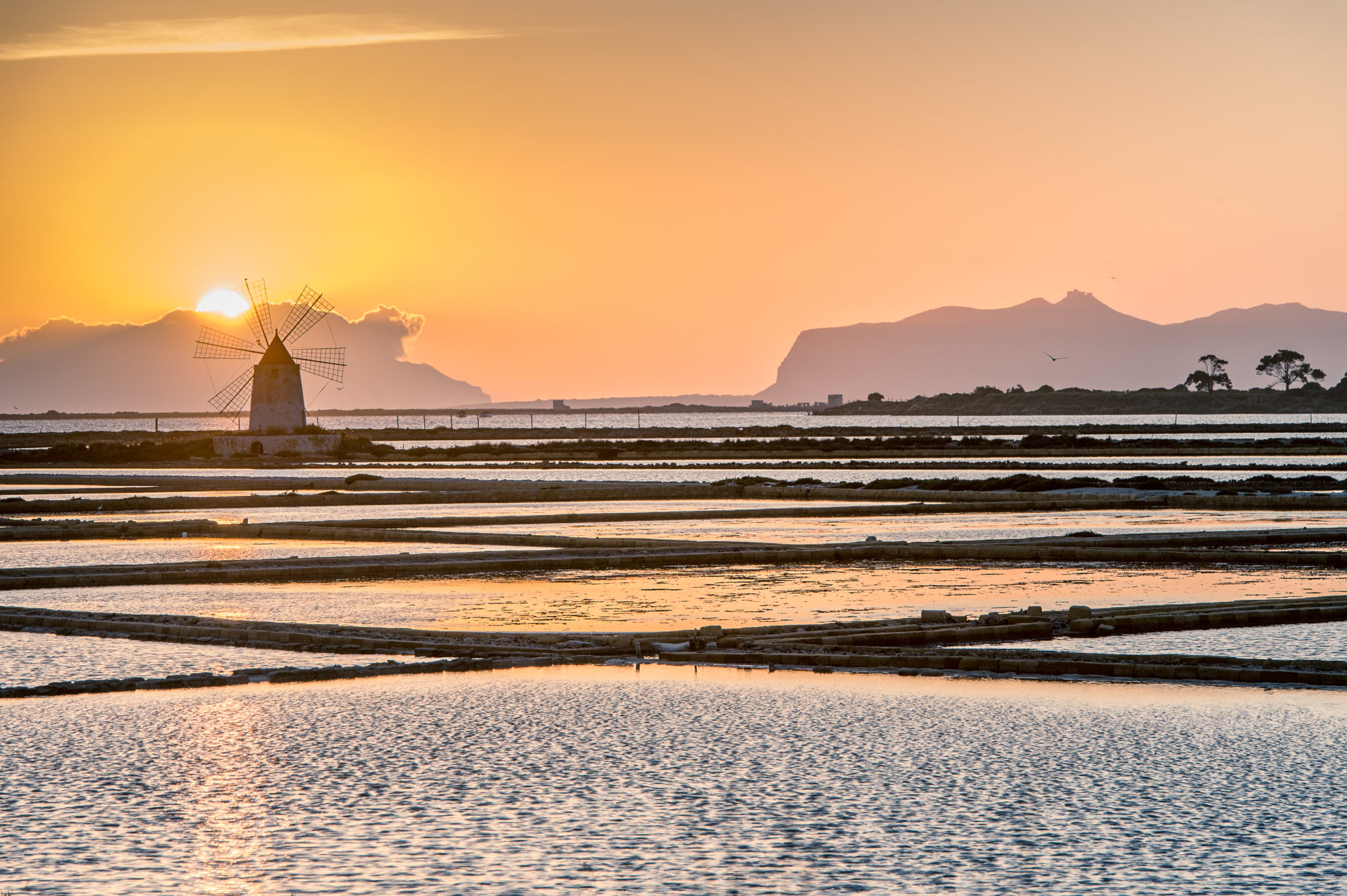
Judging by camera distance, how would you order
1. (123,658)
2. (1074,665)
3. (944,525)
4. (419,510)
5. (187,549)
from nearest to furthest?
(1074,665) → (123,658) → (187,549) → (944,525) → (419,510)

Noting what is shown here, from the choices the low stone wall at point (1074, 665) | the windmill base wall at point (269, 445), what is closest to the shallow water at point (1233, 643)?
the low stone wall at point (1074, 665)

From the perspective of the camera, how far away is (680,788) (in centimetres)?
702

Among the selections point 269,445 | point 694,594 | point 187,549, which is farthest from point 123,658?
point 269,445

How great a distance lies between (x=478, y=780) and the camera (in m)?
7.22

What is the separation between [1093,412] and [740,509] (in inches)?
4774

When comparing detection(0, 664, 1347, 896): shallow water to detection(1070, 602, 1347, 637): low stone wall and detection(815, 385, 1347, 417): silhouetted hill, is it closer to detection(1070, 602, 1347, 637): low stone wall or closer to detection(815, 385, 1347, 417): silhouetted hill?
detection(1070, 602, 1347, 637): low stone wall

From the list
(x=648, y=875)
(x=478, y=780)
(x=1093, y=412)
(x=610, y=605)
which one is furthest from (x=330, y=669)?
(x=1093, y=412)

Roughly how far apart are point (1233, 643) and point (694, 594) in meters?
5.61

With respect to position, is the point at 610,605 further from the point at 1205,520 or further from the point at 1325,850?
the point at 1205,520

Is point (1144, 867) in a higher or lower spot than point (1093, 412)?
lower

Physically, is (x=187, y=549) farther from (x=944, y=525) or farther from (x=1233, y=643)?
(x=1233, y=643)

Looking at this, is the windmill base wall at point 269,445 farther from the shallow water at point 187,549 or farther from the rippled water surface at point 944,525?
the rippled water surface at point 944,525

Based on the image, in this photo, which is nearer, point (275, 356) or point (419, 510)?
point (419, 510)

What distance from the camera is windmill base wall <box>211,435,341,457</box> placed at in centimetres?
5647
